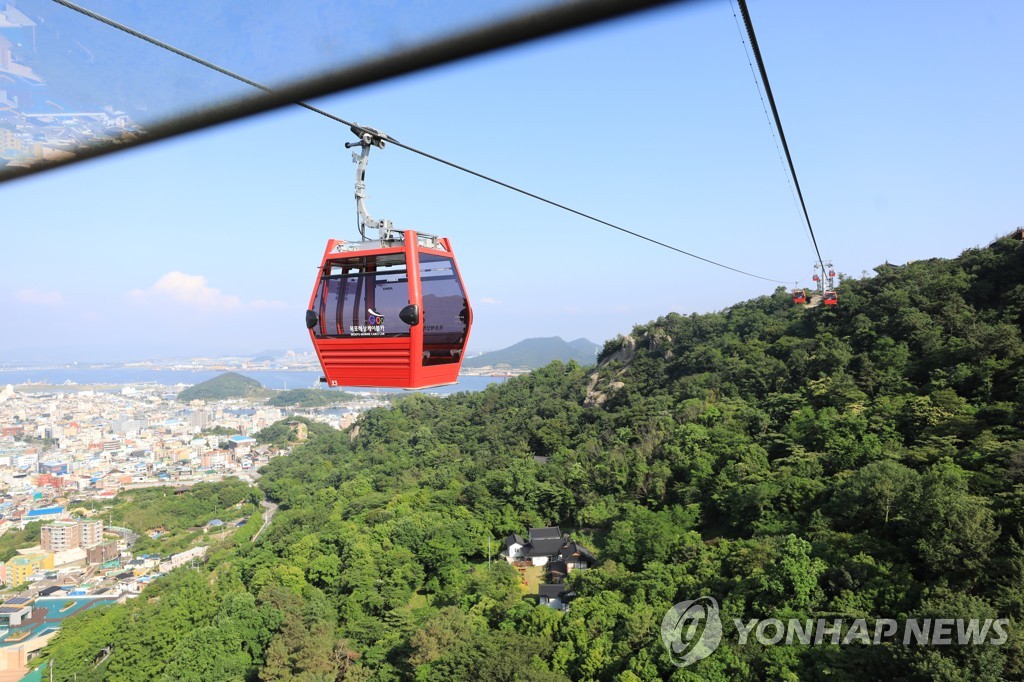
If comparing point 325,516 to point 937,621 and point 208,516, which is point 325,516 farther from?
point 937,621

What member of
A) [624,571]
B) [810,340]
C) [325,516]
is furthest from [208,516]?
[810,340]

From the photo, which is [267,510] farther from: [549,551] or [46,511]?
[549,551]
